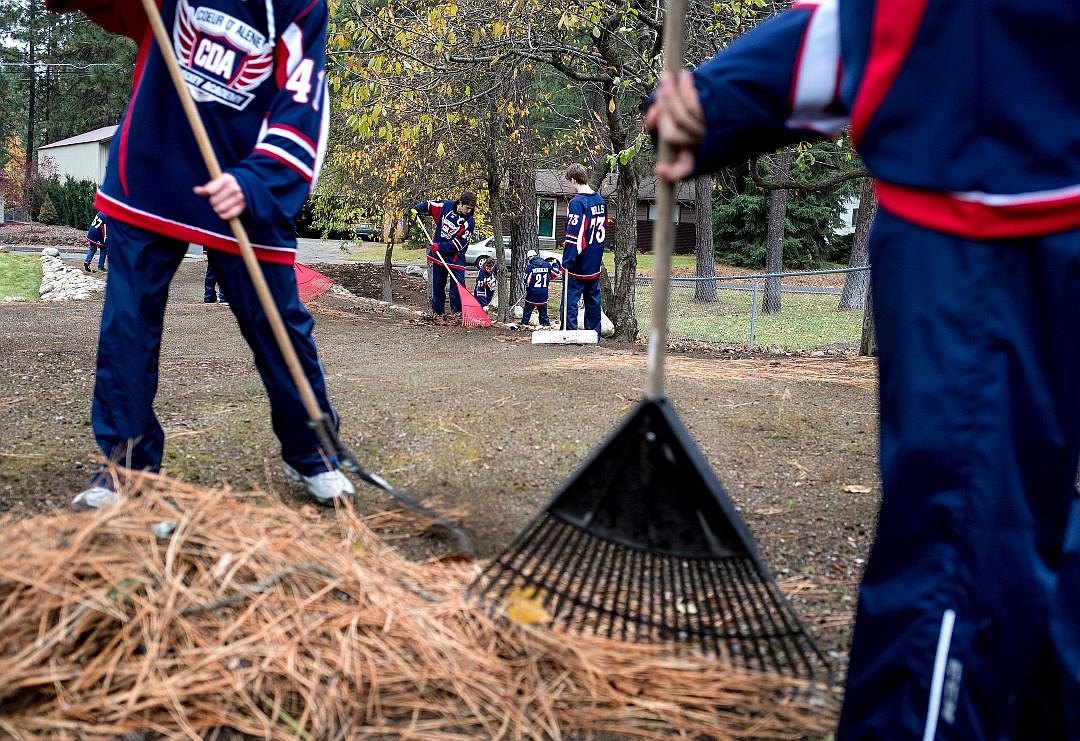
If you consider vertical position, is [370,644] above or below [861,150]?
below

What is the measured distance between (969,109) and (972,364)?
0.38m

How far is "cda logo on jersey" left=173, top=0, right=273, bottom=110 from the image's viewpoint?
2.78 metres

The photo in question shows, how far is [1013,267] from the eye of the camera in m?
1.39

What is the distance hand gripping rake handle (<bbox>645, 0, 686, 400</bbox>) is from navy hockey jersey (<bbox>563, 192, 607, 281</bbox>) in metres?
9.31

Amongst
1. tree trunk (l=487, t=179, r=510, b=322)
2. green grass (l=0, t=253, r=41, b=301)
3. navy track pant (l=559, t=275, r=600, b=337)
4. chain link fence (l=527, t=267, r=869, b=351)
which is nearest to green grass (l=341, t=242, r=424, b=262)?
chain link fence (l=527, t=267, r=869, b=351)

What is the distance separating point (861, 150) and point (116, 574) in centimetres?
161

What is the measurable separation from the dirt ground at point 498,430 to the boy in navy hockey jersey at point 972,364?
76 centimetres

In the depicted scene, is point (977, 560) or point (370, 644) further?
point (370, 644)

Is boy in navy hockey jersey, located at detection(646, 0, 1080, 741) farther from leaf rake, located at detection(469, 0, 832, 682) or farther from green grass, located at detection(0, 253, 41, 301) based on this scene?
green grass, located at detection(0, 253, 41, 301)

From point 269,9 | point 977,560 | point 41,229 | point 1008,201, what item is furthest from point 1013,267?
point 41,229

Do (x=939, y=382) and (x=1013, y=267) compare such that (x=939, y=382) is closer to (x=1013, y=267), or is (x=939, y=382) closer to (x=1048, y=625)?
(x=1013, y=267)

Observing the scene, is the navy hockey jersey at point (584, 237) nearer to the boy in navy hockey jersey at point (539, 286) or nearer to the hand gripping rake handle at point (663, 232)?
the boy in navy hockey jersey at point (539, 286)

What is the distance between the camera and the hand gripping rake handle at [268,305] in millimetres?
2537

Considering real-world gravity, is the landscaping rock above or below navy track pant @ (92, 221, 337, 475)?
below
